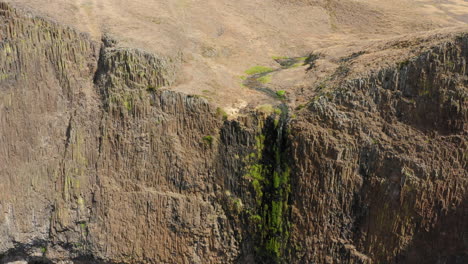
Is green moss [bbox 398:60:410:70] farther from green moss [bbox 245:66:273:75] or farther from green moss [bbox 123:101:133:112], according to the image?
green moss [bbox 123:101:133:112]

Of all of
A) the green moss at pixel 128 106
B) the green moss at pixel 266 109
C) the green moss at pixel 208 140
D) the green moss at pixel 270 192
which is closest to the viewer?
the green moss at pixel 270 192

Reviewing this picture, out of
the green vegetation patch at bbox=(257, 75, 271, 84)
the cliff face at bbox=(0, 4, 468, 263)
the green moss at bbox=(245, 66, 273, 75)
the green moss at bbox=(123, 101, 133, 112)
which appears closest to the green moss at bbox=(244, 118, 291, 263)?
the cliff face at bbox=(0, 4, 468, 263)

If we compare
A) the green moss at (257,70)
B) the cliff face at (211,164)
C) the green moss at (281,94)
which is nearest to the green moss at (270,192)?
the cliff face at (211,164)

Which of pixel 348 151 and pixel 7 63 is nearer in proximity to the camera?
pixel 348 151

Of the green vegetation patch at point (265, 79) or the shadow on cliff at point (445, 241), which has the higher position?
the green vegetation patch at point (265, 79)

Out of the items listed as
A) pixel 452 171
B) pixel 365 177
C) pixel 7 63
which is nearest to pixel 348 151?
pixel 365 177

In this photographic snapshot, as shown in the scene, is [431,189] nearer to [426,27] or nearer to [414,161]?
[414,161]

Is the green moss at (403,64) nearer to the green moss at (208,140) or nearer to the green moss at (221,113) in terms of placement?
the green moss at (221,113)

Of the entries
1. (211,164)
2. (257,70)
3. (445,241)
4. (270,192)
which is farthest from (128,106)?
(445,241)
